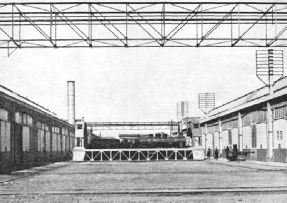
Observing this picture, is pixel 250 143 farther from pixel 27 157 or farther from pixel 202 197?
pixel 202 197

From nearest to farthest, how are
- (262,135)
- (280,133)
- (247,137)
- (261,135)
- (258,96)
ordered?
(280,133)
(262,135)
(261,135)
(247,137)
(258,96)

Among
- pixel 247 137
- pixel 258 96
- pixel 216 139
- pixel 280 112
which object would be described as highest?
pixel 258 96

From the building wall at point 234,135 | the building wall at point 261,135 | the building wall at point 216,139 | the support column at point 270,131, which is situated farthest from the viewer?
the building wall at point 216,139

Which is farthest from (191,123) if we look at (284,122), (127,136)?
Answer: (284,122)

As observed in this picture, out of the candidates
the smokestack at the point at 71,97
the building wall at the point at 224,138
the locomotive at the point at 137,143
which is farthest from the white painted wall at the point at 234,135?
the smokestack at the point at 71,97

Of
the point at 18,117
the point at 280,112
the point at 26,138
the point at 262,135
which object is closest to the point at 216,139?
the point at 262,135

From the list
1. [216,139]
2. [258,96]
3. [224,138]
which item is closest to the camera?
[258,96]

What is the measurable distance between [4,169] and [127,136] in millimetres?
34079

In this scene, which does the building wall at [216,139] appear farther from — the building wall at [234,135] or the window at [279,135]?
the window at [279,135]

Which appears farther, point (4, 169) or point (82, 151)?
point (82, 151)

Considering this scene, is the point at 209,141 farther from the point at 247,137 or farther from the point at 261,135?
the point at 261,135

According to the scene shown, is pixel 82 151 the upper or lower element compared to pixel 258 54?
lower

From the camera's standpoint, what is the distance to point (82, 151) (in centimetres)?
5438

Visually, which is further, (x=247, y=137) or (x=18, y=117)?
(x=247, y=137)
